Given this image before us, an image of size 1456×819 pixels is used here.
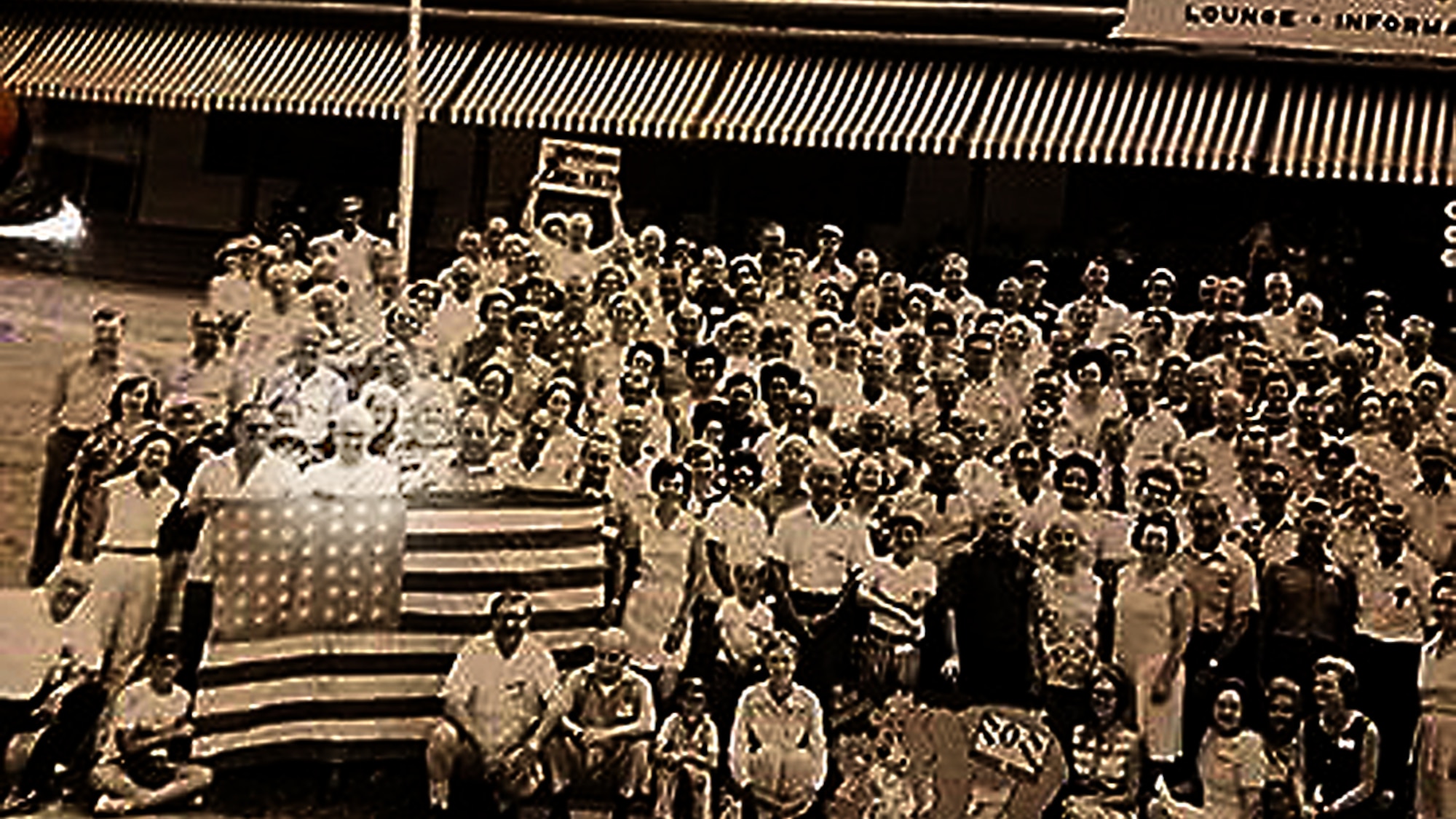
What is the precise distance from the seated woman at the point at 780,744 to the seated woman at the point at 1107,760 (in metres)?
0.44

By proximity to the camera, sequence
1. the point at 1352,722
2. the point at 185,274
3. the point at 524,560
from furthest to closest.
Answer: the point at 185,274 < the point at 524,560 < the point at 1352,722

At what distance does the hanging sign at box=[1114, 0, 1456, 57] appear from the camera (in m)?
3.53

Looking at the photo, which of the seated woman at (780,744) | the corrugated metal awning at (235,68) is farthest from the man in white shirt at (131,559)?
the seated woman at (780,744)

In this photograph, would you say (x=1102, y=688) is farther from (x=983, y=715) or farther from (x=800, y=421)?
(x=800, y=421)

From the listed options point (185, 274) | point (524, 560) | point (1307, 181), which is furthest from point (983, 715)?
point (185, 274)

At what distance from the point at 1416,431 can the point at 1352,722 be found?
0.53m

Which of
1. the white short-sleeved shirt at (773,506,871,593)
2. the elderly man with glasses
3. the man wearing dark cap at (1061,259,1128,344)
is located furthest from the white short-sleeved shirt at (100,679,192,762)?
the man wearing dark cap at (1061,259,1128,344)

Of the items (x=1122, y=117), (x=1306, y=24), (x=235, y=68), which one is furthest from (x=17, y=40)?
(x=1306, y=24)

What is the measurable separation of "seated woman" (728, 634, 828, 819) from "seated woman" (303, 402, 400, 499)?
78 centimetres

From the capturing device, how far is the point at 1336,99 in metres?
3.54

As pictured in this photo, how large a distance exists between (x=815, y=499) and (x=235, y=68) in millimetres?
1432

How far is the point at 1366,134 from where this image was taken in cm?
351

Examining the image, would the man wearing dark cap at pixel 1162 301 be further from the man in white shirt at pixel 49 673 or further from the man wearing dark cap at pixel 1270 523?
the man in white shirt at pixel 49 673

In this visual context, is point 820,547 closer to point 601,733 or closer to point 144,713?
point 601,733
